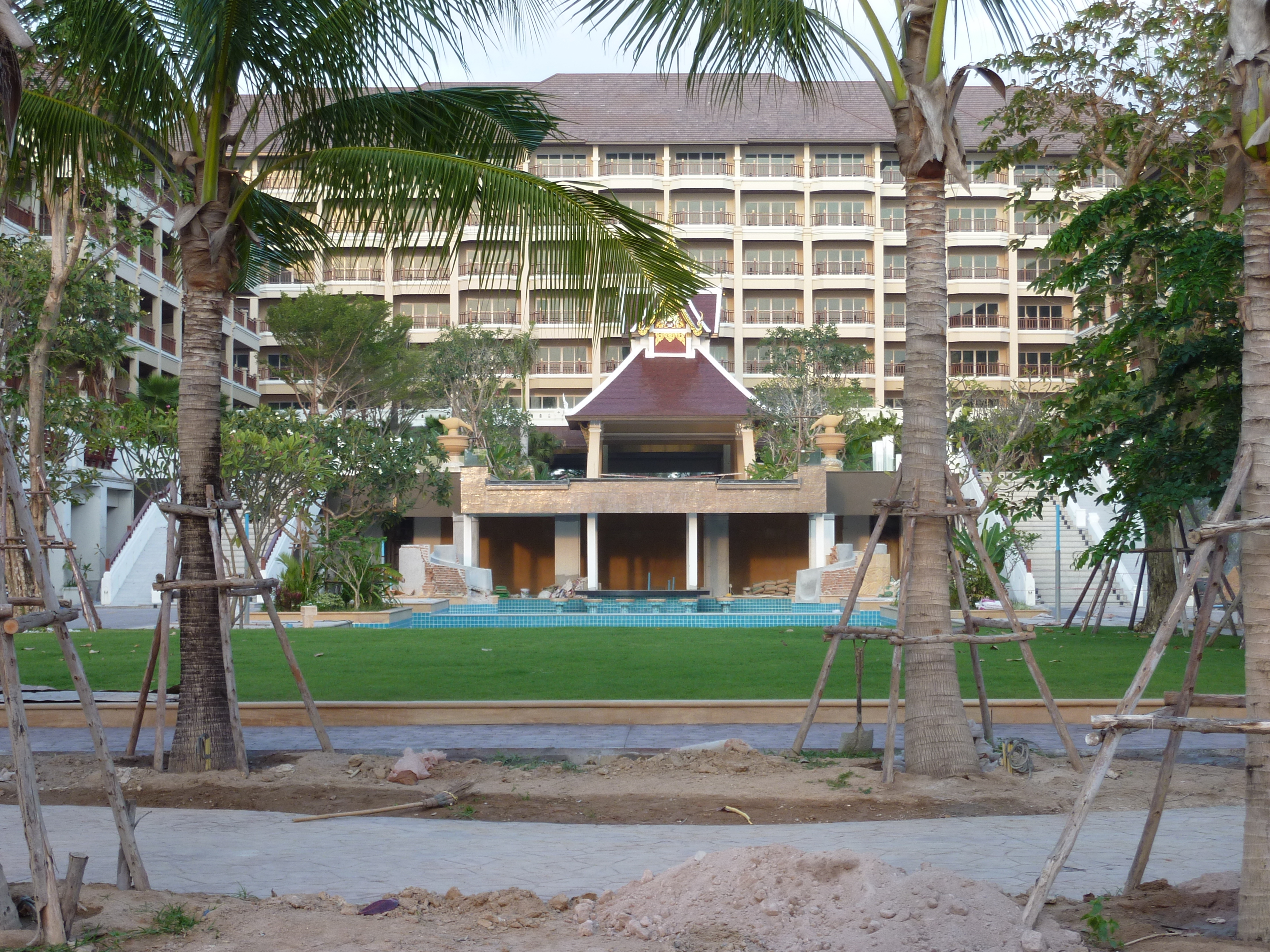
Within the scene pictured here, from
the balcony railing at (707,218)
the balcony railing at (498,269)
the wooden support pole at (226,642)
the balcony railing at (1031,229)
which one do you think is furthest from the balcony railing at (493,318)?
the balcony railing at (498,269)

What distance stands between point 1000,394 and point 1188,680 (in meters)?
39.7

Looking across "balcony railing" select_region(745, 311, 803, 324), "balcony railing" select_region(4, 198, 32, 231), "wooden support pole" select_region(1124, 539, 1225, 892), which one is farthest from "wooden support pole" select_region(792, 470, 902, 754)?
"balcony railing" select_region(745, 311, 803, 324)

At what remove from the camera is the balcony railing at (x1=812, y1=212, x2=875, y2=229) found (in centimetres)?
6322

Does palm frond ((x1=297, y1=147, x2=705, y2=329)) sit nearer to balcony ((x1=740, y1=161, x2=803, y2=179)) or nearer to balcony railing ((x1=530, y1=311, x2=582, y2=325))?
balcony railing ((x1=530, y1=311, x2=582, y2=325))

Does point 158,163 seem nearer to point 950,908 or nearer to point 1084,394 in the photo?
point 950,908

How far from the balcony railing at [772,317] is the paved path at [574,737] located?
5438cm

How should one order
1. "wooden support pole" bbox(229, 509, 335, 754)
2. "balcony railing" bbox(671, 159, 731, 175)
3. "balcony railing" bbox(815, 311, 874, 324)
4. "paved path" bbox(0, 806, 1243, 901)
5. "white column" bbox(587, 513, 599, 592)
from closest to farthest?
"paved path" bbox(0, 806, 1243, 901) → "wooden support pole" bbox(229, 509, 335, 754) → "white column" bbox(587, 513, 599, 592) → "balcony railing" bbox(815, 311, 874, 324) → "balcony railing" bbox(671, 159, 731, 175)

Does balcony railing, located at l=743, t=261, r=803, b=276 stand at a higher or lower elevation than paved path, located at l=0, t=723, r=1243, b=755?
higher

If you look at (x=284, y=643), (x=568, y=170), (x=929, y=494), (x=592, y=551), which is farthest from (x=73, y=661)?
(x=568, y=170)

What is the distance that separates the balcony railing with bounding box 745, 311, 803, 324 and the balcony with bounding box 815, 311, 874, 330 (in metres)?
1.04

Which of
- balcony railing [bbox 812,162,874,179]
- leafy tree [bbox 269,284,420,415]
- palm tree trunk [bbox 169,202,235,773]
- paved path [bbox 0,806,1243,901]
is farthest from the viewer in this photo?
balcony railing [bbox 812,162,874,179]

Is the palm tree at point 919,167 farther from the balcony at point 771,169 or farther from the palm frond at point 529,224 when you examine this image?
the balcony at point 771,169

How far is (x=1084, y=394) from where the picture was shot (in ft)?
52.9

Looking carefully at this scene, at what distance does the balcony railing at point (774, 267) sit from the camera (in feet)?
209
